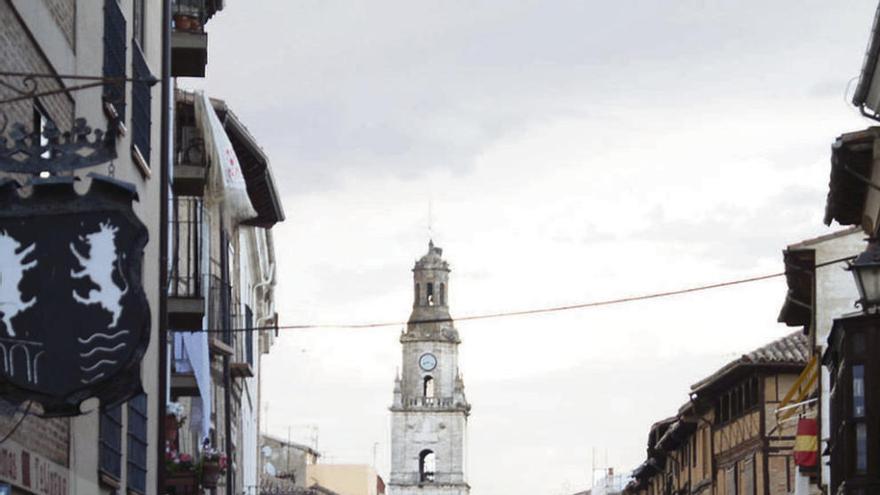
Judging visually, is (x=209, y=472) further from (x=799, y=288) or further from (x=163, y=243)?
(x=799, y=288)

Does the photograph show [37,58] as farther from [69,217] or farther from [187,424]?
[187,424]

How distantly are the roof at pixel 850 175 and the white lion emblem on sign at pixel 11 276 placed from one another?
17037mm

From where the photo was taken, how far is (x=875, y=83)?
2542 centimetres

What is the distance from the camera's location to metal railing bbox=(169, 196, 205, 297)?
27891 millimetres

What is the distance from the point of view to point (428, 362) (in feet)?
587

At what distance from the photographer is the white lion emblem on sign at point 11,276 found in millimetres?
11711

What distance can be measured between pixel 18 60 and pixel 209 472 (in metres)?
12.6

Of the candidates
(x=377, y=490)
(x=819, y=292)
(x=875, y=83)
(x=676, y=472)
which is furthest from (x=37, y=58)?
(x=377, y=490)

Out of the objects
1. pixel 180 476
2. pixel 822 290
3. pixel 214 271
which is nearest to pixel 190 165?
pixel 180 476

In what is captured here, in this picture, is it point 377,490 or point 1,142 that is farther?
point 377,490

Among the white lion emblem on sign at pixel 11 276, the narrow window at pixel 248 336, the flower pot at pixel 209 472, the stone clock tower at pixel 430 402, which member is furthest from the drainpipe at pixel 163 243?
the stone clock tower at pixel 430 402

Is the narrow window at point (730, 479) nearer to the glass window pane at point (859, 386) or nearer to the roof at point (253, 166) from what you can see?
the roof at point (253, 166)

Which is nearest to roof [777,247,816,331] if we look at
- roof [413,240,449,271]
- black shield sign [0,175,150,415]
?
black shield sign [0,175,150,415]

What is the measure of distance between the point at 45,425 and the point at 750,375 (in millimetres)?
36536
